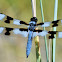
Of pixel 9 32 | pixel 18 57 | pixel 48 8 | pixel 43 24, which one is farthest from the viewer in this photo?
A: pixel 18 57

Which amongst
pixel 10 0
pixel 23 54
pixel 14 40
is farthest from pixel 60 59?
pixel 10 0

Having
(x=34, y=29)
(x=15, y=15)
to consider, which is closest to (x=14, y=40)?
(x=15, y=15)

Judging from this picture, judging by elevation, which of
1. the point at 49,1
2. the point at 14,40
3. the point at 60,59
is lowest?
the point at 60,59

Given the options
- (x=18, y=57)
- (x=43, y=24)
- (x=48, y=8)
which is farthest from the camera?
(x=18, y=57)

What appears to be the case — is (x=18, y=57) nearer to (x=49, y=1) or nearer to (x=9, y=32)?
(x=9, y=32)

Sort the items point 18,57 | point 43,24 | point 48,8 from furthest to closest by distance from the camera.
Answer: point 18,57 → point 48,8 → point 43,24

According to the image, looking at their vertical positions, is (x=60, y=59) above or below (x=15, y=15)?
below

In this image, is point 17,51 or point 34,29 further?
point 17,51

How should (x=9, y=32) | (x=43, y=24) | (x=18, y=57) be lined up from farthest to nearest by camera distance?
(x=18, y=57) → (x=9, y=32) → (x=43, y=24)

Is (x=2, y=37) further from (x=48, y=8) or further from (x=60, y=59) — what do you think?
(x=60, y=59)
